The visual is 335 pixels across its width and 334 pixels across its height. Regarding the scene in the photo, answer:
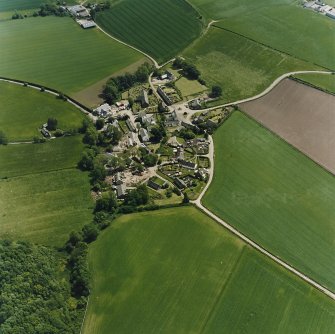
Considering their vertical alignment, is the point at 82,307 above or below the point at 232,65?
below

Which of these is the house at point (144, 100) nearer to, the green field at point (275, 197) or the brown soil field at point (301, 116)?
the green field at point (275, 197)

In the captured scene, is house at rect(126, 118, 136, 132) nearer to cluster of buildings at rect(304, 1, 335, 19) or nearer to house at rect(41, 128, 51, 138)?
house at rect(41, 128, 51, 138)

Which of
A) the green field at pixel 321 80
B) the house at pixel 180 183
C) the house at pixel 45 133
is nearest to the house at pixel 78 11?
the house at pixel 45 133

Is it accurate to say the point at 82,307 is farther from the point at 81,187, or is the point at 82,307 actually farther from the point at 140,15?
the point at 140,15

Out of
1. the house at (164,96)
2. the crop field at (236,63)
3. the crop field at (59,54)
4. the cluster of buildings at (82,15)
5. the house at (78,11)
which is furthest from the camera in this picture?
the house at (78,11)

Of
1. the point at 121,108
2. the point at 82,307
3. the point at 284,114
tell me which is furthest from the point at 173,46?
the point at 82,307

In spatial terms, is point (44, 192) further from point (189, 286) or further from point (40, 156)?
point (189, 286)
